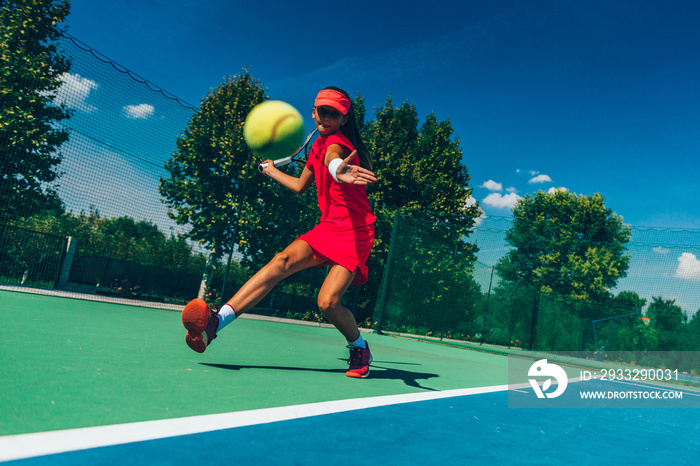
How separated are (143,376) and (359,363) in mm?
1538

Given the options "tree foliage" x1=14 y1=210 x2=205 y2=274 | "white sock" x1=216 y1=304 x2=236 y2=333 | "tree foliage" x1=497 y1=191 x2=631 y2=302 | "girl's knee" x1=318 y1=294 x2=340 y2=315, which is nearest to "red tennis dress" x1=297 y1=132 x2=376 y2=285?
"girl's knee" x1=318 y1=294 x2=340 y2=315

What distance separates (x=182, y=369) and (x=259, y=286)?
735 mm

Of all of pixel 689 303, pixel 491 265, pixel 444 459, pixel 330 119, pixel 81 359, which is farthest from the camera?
pixel 491 265

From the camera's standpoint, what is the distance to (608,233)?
2719 cm

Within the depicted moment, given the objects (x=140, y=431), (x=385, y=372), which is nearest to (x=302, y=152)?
(x=385, y=372)

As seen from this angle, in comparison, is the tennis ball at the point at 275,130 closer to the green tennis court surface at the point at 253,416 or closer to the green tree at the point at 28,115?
the green tennis court surface at the point at 253,416

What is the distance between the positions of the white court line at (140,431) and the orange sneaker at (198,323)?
36.5 inches

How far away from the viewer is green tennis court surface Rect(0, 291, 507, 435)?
1564 millimetres

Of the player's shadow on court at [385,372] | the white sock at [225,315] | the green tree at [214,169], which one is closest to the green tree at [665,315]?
the player's shadow on court at [385,372]

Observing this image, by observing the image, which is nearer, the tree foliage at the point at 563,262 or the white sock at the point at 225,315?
the white sock at the point at 225,315

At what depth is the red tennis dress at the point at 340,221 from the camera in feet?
10.7

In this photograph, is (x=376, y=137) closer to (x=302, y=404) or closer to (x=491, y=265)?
(x=491, y=265)

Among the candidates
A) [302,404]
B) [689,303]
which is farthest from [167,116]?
[689,303]

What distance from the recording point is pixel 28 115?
9.56m
